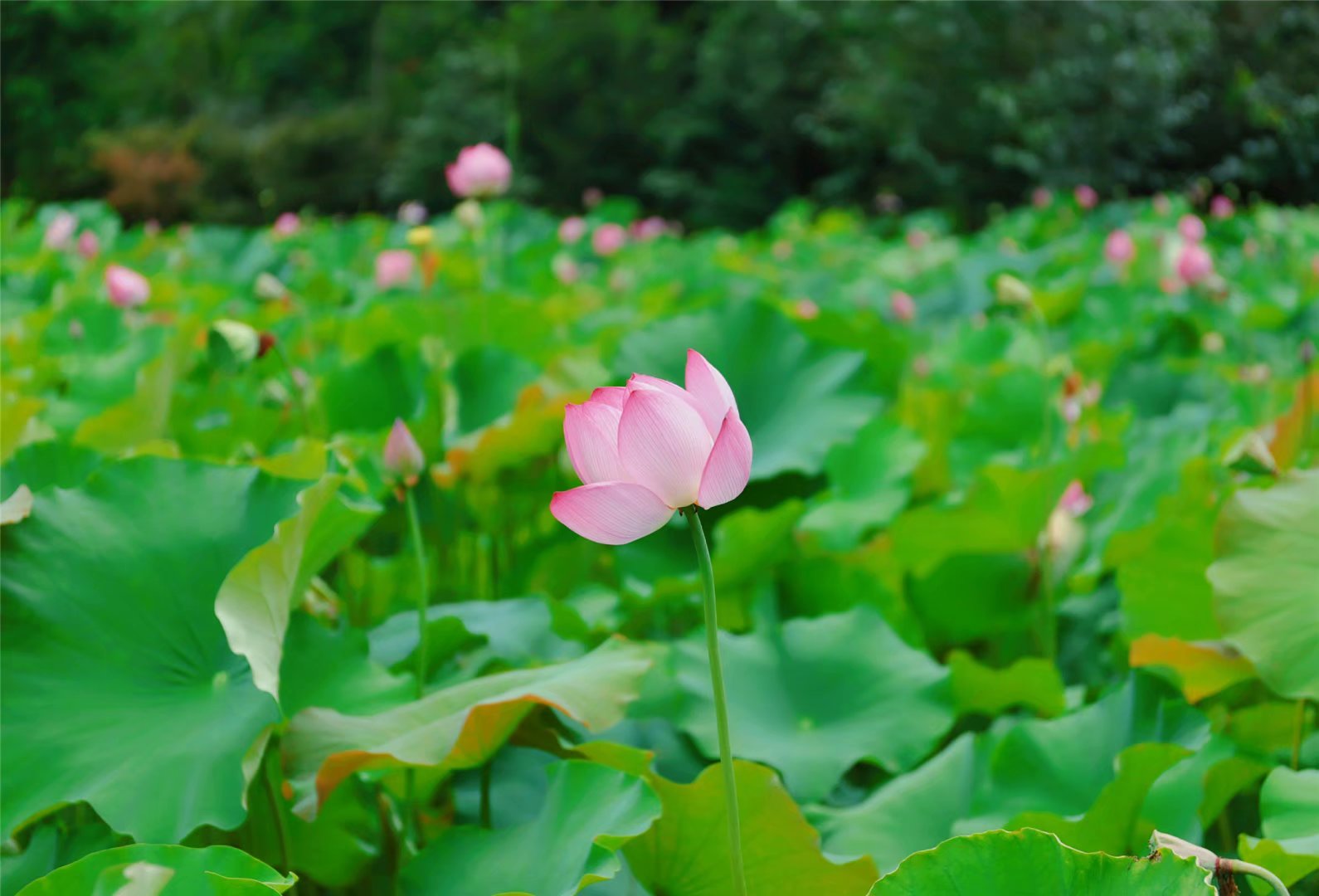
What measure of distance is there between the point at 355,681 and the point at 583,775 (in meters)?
0.17

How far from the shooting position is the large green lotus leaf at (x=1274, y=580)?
653mm

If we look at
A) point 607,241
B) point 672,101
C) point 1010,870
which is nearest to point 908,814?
point 1010,870

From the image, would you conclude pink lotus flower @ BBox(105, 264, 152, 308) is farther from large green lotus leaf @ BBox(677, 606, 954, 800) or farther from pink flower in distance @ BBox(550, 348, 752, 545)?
pink flower in distance @ BBox(550, 348, 752, 545)

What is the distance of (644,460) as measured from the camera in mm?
474

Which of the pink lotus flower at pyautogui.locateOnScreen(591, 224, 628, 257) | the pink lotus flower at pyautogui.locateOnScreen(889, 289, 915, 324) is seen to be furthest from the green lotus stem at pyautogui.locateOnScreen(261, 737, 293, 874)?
the pink lotus flower at pyautogui.locateOnScreen(591, 224, 628, 257)

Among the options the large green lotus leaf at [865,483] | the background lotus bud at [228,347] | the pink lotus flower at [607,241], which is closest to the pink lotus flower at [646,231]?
the pink lotus flower at [607,241]

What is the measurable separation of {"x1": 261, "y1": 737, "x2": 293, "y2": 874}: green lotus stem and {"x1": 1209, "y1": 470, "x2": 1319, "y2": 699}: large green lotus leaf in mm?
493

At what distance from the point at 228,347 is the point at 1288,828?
32.7 inches

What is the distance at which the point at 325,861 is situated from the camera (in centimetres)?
67

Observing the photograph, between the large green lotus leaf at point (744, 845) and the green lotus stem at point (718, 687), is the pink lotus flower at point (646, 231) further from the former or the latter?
the green lotus stem at point (718, 687)

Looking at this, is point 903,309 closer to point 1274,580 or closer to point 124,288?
point 124,288

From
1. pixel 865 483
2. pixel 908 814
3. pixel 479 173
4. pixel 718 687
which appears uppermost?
pixel 718 687

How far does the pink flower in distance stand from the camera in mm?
470

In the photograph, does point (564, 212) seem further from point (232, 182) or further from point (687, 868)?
point (687, 868)
